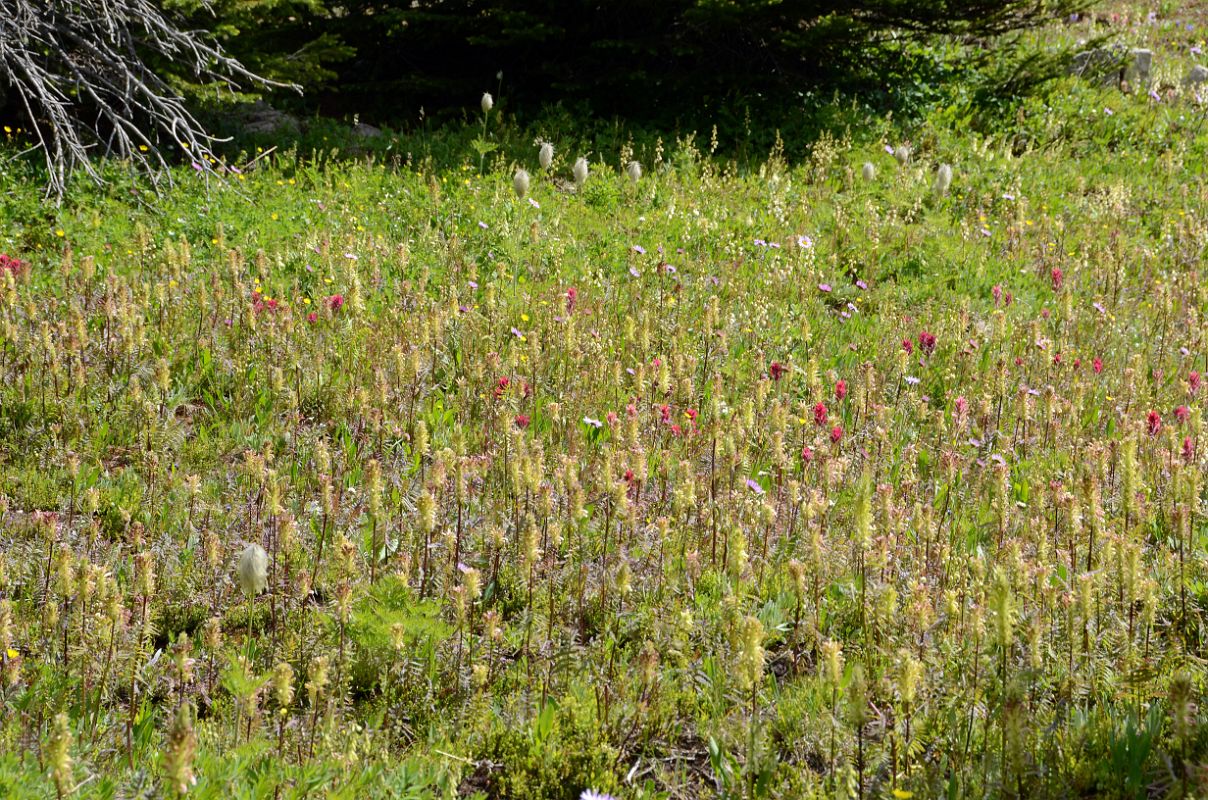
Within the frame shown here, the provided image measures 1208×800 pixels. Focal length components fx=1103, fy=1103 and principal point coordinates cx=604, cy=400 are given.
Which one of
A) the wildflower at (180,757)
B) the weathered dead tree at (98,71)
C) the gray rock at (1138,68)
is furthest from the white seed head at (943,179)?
the wildflower at (180,757)

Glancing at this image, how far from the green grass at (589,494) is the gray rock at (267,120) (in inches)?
50.9

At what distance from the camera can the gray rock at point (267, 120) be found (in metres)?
9.63

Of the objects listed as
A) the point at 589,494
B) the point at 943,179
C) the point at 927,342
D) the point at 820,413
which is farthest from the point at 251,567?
the point at 943,179

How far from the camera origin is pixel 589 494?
4355 millimetres

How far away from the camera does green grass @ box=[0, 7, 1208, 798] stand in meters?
2.90

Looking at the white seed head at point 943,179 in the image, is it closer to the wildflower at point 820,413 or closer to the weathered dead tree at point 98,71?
the wildflower at point 820,413

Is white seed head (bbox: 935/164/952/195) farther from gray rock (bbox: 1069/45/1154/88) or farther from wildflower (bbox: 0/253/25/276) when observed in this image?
wildflower (bbox: 0/253/25/276)

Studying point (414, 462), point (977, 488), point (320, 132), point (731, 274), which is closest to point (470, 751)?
point (414, 462)

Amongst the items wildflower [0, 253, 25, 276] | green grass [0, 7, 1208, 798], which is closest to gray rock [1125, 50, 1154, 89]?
green grass [0, 7, 1208, 798]

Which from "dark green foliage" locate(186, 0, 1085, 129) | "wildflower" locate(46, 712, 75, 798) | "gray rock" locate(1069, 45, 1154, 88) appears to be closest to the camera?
"wildflower" locate(46, 712, 75, 798)

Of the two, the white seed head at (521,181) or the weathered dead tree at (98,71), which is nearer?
the weathered dead tree at (98,71)

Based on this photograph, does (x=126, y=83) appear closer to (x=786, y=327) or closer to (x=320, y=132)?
(x=320, y=132)

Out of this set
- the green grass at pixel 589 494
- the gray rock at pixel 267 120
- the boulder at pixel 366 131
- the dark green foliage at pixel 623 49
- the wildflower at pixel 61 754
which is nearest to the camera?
the wildflower at pixel 61 754

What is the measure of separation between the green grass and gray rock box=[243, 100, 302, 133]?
1.29 metres
